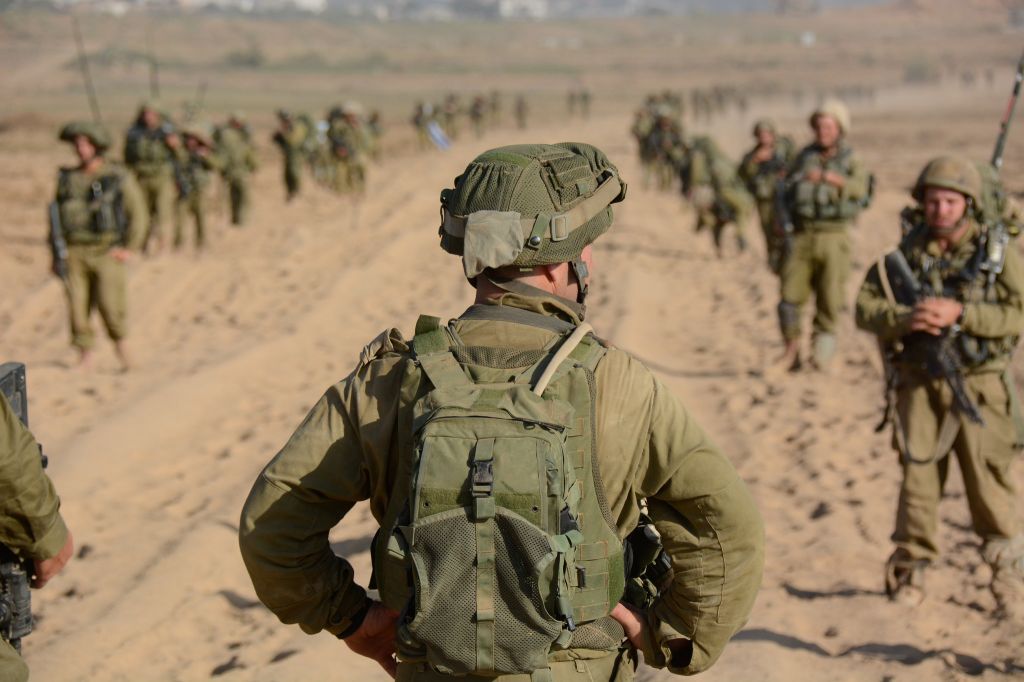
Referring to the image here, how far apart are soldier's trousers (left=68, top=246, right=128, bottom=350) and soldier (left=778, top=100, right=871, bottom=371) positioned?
5007 millimetres

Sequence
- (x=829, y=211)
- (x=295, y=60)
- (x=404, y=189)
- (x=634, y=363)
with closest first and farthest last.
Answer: (x=634, y=363)
(x=829, y=211)
(x=404, y=189)
(x=295, y=60)

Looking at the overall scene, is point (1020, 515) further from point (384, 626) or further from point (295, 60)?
point (295, 60)

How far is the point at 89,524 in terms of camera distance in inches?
257

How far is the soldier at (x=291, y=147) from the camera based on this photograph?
19266 mm

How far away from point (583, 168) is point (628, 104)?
197ft

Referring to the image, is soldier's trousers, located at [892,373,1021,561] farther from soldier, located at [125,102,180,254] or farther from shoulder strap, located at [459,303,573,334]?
soldier, located at [125,102,180,254]

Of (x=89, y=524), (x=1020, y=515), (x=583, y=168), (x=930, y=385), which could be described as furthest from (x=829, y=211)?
(x=583, y=168)

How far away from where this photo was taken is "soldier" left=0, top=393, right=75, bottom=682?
288cm

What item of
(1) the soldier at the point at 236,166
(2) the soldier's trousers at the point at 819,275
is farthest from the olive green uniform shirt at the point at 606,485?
(1) the soldier at the point at 236,166

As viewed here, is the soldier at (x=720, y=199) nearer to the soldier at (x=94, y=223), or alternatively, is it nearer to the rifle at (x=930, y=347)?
the soldier at (x=94, y=223)

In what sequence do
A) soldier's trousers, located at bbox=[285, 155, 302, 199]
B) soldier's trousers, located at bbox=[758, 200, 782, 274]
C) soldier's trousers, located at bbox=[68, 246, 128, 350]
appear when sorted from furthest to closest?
soldier's trousers, located at bbox=[285, 155, 302, 199] < soldier's trousers, located at bbox=[758, 200, 782, 274] < soldier's trousers, located at bbox=[68, 246, 128, 350]

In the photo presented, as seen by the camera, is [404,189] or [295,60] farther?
[295,60]

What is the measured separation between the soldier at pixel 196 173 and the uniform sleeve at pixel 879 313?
1154cm

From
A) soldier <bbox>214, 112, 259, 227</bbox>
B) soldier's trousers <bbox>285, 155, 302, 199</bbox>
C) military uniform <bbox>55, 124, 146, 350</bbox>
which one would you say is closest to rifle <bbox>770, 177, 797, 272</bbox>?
military uniform <bbox>55, 124, 146, 350</bbox>
